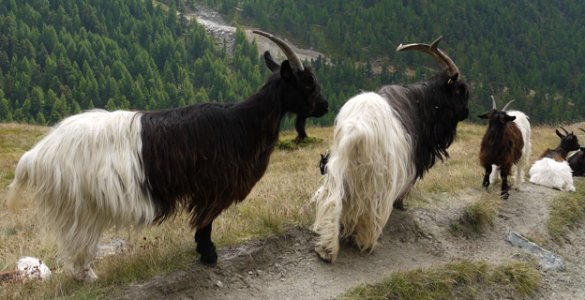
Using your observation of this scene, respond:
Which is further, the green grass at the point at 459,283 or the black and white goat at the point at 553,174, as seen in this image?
the black and white goat at the point at 553,174

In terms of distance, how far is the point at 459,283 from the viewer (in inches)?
238

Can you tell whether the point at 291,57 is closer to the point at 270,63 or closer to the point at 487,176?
the point at 270,63

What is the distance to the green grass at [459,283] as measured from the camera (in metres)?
5.51

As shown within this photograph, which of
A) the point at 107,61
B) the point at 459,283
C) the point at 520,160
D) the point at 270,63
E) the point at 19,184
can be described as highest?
the point at 270,63

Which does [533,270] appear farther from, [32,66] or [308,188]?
[32,66]

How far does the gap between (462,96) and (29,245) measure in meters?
6.29

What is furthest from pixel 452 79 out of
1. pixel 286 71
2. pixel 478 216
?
pixel 286 71

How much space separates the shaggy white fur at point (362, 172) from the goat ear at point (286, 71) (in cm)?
91

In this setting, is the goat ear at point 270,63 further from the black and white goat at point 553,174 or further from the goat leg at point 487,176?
the black and white goat at point 553,174

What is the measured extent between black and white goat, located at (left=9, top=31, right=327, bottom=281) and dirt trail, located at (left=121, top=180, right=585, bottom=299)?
401 mm

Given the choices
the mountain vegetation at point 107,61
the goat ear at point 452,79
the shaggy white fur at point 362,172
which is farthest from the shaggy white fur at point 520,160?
the mountain vegetation at point 107,61

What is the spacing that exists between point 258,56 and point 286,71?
12113 centimetres

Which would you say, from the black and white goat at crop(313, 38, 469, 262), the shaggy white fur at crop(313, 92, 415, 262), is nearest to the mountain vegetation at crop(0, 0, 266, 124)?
the black and white goat at crop(313, 38, 469, 262)

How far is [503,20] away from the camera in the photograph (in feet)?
443
